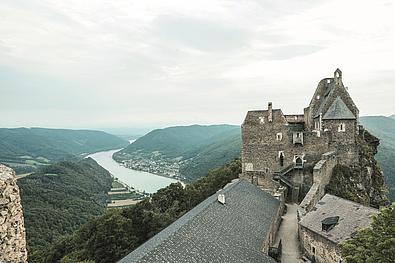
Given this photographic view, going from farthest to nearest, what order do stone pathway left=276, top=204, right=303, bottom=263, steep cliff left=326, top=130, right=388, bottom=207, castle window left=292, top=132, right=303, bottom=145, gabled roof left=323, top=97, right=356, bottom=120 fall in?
castle window left=292, top=132, right=303, bottom=145 < gabled roof left=323, top=97, right=356, bottom=120 < steep cliff left=326, top=130, right=388, bottom=207 < stone pathway left=276, top=204, right=303, bottom=263

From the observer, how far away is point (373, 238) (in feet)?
48.3

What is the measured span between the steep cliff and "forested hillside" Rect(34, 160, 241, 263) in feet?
48.0

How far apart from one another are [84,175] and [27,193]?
4750 centimetres

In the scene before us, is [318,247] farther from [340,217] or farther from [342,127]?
[342,127]

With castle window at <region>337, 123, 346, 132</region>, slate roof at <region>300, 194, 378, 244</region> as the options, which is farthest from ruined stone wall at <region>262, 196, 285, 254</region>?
castle window at <region>337, 123, 346, 132</region>

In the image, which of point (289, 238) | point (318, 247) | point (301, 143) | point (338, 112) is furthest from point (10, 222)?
point (338, 112)

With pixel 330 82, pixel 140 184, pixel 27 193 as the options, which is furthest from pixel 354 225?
pixel 140 184

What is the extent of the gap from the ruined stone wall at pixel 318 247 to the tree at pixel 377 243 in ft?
22.8

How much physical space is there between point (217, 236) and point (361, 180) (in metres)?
27.4

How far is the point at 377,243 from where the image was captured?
46.9ft

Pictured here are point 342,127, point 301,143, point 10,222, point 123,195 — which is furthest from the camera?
point 123,195

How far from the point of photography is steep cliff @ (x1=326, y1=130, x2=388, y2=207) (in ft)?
130

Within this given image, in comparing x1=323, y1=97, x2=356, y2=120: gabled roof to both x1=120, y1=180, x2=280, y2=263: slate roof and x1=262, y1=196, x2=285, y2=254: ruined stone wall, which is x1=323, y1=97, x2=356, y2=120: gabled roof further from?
x1=120, y1=180, x2=280, y2=263: slate roof

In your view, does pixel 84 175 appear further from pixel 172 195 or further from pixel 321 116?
pixel 321 116
